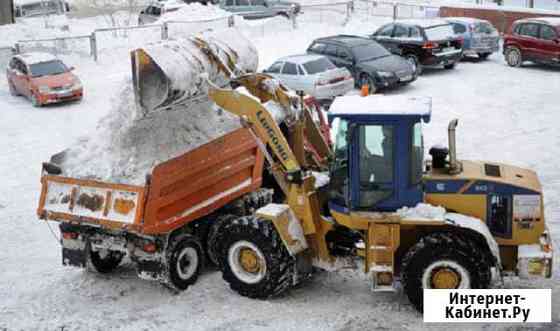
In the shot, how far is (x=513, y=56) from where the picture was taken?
25.0m

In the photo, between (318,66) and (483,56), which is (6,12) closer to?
(318,66)

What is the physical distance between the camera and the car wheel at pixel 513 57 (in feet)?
81.3

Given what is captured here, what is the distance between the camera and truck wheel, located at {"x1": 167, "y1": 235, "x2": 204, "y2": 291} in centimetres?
1042

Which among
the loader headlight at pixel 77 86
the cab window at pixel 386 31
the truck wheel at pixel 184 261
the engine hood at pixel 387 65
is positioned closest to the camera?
the truck wheel at pixel 184 261

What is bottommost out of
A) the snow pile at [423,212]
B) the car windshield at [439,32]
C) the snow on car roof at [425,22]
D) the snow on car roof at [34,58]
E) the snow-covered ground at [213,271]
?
the snow-covered ground at [213,271]

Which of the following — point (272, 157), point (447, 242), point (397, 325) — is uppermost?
point (272, 157)

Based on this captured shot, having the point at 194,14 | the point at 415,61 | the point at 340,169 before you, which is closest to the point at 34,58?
the point at 194,14

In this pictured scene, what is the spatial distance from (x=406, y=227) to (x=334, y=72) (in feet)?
Answer: 39.4

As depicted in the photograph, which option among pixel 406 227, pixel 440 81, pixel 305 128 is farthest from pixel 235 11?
pixel 406 227

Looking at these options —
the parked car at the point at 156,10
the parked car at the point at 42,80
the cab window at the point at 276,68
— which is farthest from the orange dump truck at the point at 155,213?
the parked car at the point at 156,10

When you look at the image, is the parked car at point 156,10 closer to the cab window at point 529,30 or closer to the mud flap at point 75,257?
the cab window at point 529,30

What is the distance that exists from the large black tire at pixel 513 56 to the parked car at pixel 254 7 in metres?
11.5

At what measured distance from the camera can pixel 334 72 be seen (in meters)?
21.0

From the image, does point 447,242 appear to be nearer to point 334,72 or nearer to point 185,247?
point 185,247
